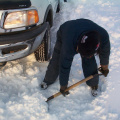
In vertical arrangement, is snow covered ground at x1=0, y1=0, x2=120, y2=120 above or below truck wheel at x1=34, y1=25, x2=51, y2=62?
below

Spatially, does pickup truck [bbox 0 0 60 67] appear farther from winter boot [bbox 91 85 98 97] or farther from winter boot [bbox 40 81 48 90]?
winter boot [bbox 91 85 98 97]

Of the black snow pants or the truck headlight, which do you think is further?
the black snow pants

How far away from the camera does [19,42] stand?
2.05 m

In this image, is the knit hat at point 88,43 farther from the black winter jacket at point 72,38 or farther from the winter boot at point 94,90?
the winter boot at point 94,90

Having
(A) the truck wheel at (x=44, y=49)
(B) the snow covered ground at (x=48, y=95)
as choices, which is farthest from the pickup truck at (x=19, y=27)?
(B) the snow covered ground at (x=48, y=95)

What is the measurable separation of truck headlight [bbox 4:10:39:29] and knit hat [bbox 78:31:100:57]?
72 centimetres

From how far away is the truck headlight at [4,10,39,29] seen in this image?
76.8 inches

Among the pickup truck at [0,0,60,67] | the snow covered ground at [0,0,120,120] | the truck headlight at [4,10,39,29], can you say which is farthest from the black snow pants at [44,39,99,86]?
the truck headlight at [4,10,39,29]

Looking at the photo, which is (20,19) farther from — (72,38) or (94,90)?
(94,90)

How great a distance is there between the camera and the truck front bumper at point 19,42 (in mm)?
1985

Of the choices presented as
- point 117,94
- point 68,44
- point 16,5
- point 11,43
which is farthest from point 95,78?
point 16,5

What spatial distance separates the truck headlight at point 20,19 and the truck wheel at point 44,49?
0.47m

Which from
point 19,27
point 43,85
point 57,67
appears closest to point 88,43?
point 19,27

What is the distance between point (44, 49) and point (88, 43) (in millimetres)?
1251
